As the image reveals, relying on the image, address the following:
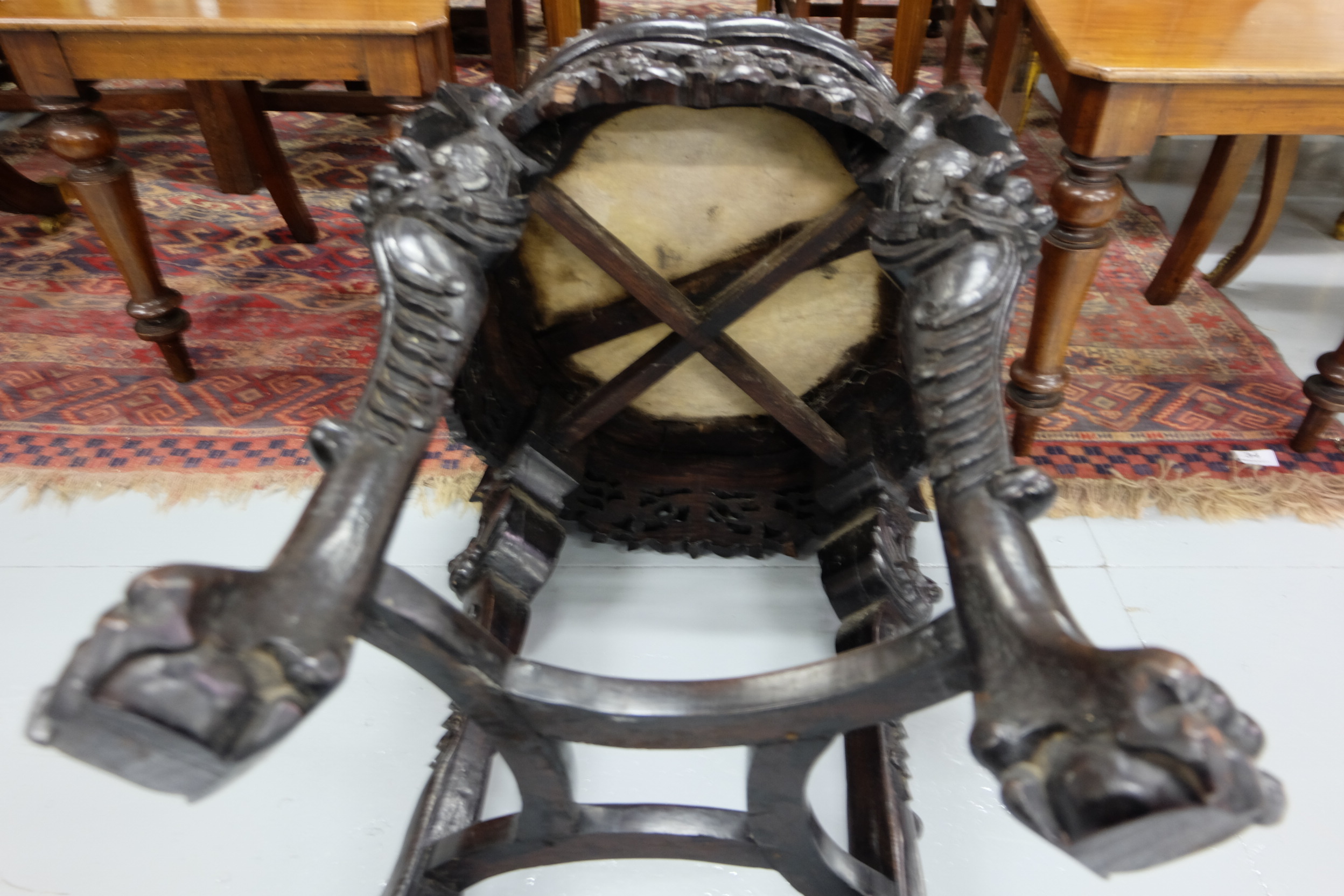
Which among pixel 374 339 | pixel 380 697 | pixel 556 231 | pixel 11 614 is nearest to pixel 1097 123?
pixel 556 231

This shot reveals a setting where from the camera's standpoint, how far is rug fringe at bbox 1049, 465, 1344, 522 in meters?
1.36

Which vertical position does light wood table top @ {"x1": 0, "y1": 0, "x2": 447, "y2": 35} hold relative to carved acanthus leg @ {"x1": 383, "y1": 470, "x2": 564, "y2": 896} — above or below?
above

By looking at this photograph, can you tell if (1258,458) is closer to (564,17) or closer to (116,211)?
(564,17)

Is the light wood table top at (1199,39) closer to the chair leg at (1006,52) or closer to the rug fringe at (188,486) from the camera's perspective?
the chair leg at (1006,52)

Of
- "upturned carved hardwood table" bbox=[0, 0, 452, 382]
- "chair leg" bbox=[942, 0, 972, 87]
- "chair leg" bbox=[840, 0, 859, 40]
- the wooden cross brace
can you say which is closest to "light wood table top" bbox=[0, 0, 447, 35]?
"upturned carved hardwood table" bbox=[0, 0, 452, 382]

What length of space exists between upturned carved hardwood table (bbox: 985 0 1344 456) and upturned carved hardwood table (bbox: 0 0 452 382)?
34.3 inches

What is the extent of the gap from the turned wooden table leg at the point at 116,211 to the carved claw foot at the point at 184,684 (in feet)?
3.79

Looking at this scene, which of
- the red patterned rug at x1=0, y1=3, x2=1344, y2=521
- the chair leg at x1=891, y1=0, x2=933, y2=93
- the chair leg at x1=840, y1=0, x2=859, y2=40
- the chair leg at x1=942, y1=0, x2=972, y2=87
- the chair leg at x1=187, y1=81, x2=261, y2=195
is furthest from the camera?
the chair leg at x1=840, y1=0, x2=859, y2=40

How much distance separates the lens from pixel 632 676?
1129 millimetres

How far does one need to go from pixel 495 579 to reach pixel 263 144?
1333 millimetres

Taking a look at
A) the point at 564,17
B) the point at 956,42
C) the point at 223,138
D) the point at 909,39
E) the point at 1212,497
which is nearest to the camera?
the point at 1212,497

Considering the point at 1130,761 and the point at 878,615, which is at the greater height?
the point at 1130,761

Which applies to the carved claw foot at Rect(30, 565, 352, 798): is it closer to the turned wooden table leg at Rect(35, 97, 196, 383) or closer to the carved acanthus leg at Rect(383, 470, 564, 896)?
the carved acanthus leg at Rect(383, 470, 564, 896)

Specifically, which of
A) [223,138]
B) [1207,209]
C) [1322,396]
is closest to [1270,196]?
[1207,209]
